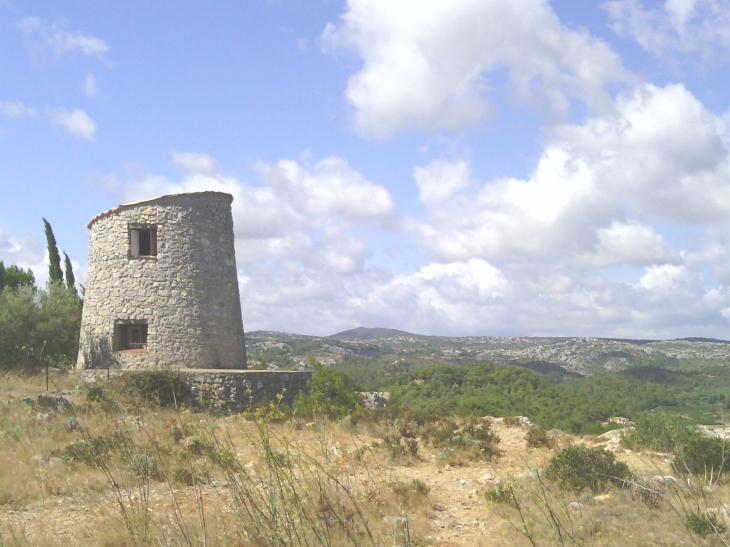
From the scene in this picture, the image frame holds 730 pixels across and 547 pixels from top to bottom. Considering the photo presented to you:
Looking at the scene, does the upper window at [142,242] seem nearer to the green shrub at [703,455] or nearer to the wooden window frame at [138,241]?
the wooden window frame at [138,241]

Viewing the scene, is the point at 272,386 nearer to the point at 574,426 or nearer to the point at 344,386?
the point at 344,386

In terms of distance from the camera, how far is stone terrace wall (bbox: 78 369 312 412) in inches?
592

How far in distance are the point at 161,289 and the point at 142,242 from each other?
1.88 metres

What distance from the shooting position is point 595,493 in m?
7.82

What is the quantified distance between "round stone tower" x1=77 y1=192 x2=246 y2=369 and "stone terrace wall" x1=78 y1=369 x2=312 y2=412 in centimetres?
109

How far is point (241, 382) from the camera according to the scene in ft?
50.2

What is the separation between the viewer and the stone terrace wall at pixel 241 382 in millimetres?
15031

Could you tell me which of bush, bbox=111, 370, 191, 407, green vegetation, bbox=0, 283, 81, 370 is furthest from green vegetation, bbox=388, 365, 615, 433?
green vegetation, bbox=0, 283, 81, 370

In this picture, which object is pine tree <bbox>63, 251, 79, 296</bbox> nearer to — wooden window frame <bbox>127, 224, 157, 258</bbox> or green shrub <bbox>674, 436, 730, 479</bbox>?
wooden window frame <bbox>127, 224, 157, 258</bbox>

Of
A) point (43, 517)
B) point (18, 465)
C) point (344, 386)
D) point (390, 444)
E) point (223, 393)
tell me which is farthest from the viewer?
point (344, 386)

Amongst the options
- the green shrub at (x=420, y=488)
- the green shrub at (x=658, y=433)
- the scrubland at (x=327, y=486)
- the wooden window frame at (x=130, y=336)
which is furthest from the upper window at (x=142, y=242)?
the green shrub at (x=658, y=433)

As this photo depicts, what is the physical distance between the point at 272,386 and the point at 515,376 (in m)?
18.8

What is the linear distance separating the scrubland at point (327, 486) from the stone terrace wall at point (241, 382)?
2.13 m

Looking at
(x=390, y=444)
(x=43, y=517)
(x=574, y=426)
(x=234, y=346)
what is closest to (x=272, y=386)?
(x=234, y=346)
